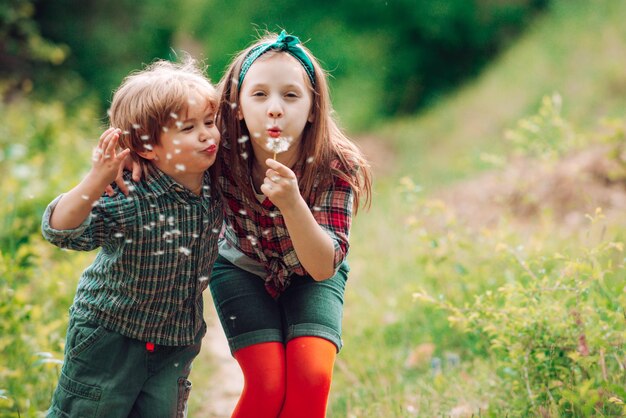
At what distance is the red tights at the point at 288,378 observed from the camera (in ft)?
8.43

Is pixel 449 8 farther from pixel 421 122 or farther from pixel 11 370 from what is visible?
pixel 11 370

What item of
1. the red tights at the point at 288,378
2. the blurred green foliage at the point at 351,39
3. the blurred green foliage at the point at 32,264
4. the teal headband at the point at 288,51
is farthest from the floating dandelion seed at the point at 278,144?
the blurred green foliage at the point at 351,39

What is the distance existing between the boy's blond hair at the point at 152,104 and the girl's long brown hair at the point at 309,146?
11 cm

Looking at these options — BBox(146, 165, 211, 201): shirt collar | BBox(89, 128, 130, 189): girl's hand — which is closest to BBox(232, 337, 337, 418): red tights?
BBox(146, 165, 211, 201): shirt collar

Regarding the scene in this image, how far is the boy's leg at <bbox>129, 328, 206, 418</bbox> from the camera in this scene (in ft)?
8.45

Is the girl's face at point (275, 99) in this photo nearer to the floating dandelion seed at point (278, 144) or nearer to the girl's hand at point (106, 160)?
the floating dandelion seed at point (278, 144)

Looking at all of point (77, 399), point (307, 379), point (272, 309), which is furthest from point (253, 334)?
point (77, 399)

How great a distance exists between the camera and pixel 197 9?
12.9 m

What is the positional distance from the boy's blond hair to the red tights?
79 cm

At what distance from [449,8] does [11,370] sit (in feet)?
27.2

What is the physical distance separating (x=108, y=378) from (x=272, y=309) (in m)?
0.62

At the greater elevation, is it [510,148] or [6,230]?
[510,148]

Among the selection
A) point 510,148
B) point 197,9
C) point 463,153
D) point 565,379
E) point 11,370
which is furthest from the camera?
point 197,9

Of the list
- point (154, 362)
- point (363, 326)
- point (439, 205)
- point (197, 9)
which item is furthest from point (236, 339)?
point (197, 9)
